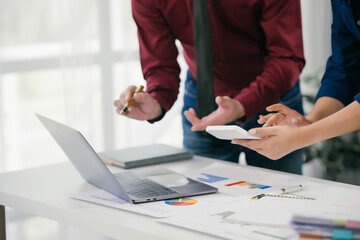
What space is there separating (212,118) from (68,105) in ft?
5.67

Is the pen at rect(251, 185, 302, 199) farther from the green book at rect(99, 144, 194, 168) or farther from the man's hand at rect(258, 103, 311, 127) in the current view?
the green book at rect(99, 144, 194, 168)

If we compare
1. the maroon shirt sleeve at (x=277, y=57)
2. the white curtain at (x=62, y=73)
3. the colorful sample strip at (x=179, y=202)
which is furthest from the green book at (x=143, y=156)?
the white curtain at (x=62, y=73)

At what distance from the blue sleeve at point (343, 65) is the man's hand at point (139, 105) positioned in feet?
1.84

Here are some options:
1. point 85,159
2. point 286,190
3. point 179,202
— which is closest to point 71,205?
point 85,159

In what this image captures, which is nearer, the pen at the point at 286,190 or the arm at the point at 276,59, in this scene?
the pen at the point at 286,190

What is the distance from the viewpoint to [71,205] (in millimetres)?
1347

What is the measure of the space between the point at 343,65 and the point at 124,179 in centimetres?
79

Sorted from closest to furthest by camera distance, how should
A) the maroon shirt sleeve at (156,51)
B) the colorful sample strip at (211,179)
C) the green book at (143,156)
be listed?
the colorful sample strip at (211,179), the green book at (143,156), the maroon shirt sleeve at (156,51)

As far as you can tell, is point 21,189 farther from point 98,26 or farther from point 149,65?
point 98,26

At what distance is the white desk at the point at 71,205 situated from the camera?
1168 mm

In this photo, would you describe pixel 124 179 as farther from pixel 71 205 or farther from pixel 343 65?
pixel 343 65

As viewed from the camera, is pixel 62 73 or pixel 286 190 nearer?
pixel 286 190

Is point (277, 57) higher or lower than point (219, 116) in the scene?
higher

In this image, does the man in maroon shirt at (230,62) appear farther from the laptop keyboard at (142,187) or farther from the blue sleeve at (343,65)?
the laptop keyboard at (142,187)
